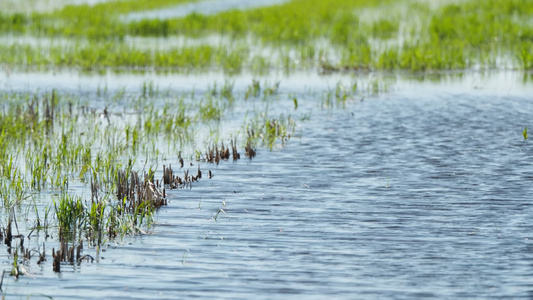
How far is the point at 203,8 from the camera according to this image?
36844 mm

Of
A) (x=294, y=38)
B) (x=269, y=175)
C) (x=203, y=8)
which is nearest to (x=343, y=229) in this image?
(x=269, y=175)

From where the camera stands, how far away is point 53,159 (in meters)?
9.92

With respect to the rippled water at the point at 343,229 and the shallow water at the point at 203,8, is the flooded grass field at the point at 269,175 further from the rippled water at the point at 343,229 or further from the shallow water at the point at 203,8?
the shallow water at the point at 203,8

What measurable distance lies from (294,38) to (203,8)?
1271 cm

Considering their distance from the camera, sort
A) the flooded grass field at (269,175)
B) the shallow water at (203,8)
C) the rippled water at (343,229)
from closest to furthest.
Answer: the rippled water at (343,229) → the flooded grass field at (269,175) → the shallow water at (203,8)

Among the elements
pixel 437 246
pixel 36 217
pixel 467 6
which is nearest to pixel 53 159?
pixel 36 217

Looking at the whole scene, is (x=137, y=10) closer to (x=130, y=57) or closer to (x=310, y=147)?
(x=130, y=57)

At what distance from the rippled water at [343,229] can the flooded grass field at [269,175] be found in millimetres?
22

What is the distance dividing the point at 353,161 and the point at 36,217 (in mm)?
4009

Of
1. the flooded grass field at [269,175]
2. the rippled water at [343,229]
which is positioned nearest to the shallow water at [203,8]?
the flooded grass field at [269,175]

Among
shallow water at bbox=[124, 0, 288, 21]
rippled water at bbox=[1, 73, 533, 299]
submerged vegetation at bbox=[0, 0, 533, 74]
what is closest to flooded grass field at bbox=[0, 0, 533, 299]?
rippled water at bbox=[1, 73, 533, 299]

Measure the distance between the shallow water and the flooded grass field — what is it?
11874 mm

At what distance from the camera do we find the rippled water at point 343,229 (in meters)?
5.88

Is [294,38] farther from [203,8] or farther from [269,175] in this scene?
[269,175]
